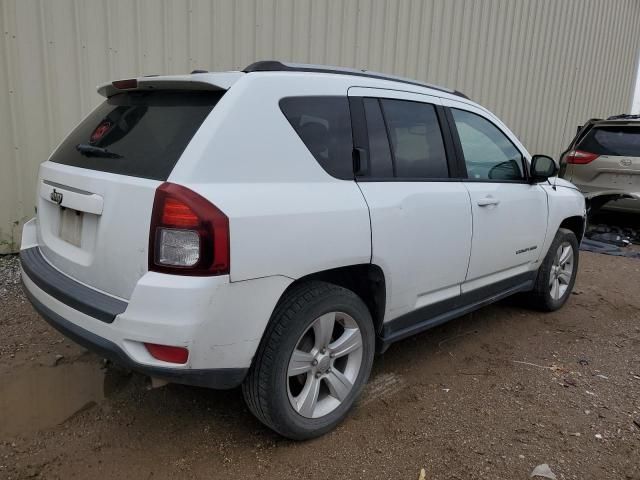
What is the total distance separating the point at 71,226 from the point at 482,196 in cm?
237

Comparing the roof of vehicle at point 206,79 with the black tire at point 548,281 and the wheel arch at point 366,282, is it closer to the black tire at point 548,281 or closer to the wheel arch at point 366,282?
the wheel arch at point 366,282

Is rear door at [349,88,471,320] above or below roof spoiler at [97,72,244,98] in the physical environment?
below

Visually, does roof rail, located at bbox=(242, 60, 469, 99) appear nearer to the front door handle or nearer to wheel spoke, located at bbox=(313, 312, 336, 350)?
the front door handle

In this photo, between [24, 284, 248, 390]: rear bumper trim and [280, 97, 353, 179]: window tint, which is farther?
[280, 97, 353, 179]: window tint

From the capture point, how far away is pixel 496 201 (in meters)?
3.38

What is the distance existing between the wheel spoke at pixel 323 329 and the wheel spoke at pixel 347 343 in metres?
0.06

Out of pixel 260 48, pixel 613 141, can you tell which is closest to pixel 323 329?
pixel 260 48

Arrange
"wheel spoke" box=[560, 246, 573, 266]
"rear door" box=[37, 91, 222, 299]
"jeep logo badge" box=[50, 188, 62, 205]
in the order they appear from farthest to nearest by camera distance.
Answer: "wheel spoke" box=[560, 246, 573, 266] < "jeep logo badge" box=[50, 188, 62, 205] < "rear door" box=[37, 91, 222, 299]

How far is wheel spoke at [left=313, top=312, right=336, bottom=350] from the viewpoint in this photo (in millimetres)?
2443

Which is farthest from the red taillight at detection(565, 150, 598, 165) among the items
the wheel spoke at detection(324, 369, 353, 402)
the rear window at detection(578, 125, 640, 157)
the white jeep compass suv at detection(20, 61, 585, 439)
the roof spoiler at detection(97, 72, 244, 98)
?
the roof spoiler at detection(97, 72, 244, 98)

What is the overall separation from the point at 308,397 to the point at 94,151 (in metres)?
1.55

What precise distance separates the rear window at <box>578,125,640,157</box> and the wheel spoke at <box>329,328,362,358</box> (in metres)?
6.32

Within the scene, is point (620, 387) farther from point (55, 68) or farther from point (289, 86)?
point (55, 68)

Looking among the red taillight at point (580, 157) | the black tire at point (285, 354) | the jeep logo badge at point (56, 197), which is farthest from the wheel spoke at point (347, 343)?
the red taillight at point (580, 157)
